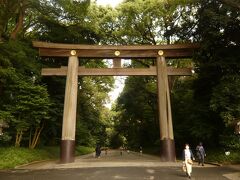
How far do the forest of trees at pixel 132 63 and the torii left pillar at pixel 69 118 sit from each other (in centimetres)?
208

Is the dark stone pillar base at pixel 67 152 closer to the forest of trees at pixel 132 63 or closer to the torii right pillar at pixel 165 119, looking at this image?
the forest of trees at pixel 132 63

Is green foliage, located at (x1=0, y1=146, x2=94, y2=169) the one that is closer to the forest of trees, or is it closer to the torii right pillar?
the forest of trees

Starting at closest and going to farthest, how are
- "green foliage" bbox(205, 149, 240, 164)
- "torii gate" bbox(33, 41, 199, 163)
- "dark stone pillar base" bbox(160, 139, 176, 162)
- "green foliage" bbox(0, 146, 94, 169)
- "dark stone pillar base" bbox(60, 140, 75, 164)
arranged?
"green foliage" bbox(0, 146, 94, 169), "green foliage" bbox(205, 149, 240, 164), "dark stone pillar base" bbox(60, 140, 75, 164), "dark stone pillar base" bbox(160, 139, 176, 162), "torii gate" bbox(33, 41, 199, 163)

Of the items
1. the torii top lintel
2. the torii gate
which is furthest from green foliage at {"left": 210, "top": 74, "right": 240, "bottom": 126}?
the torii top lintel

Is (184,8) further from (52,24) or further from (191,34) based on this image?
(52,24)

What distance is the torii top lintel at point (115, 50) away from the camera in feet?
73.2

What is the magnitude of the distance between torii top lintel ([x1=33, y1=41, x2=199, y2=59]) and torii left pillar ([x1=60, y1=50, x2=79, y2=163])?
98 centimetres

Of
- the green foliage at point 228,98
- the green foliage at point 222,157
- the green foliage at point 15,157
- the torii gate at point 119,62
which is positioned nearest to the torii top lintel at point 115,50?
the torii gate at point 119,62

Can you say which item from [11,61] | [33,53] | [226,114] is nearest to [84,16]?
[33,53]

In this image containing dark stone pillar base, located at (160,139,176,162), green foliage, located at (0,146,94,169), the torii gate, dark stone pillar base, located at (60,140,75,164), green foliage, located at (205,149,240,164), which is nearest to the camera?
green foliage, located at (0,146,94,169)

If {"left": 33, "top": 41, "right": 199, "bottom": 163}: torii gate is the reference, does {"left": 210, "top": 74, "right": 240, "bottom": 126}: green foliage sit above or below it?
below

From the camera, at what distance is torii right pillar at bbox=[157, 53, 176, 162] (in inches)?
813

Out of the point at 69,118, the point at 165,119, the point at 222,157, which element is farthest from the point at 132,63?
the point at 222,157

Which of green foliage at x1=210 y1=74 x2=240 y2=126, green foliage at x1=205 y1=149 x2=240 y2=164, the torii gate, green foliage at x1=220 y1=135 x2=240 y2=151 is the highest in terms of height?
the torii gate
